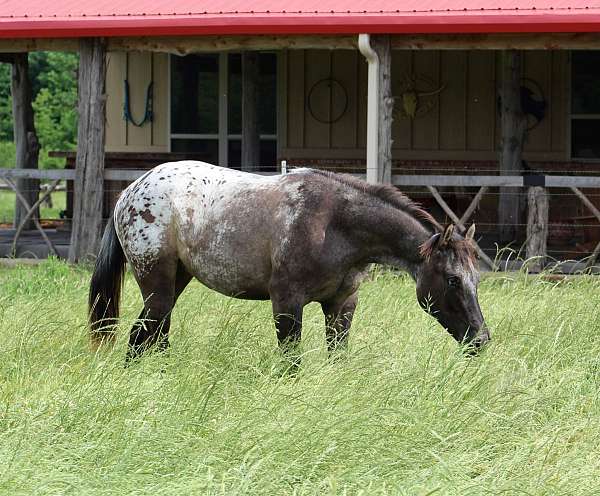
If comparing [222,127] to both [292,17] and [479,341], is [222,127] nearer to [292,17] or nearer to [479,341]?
[292,17]

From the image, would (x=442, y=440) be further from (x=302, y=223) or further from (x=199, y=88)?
(x=199, y=88)

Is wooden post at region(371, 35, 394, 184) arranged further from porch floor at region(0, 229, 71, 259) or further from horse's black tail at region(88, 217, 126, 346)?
horse's black tail at region(88, 217, 126, 346)

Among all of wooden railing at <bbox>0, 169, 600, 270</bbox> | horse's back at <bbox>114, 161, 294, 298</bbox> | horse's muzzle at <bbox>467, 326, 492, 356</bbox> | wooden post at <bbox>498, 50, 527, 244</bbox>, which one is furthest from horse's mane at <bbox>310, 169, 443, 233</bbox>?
wooden post at <bbox>498, 50, 527, 244</bbox>

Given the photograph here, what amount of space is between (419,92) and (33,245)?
5315mm

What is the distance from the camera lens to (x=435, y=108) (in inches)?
619

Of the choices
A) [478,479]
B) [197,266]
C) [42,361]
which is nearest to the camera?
[478,479]

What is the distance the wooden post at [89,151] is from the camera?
12609mm

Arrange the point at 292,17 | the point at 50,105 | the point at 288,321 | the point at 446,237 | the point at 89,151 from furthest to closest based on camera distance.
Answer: the point at 50,105 < the point at 89,151 < the point at 292,17 < the point at 288,321 < the point at 446,237

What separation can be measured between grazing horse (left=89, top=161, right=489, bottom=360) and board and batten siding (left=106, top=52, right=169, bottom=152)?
889 centimetres

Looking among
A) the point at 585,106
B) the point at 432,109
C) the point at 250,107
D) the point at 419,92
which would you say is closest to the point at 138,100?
the point at 250,107

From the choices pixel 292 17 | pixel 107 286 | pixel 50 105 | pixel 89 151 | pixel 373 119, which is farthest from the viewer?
pixel 50 105

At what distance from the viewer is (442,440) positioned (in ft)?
16.8

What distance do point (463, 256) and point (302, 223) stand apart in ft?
3.07

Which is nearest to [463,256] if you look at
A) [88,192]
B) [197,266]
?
[197,266]
